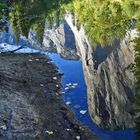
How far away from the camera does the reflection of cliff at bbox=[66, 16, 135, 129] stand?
2297 centimetres

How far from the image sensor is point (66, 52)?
38.3 m

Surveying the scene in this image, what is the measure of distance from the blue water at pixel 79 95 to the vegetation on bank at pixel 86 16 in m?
3.10

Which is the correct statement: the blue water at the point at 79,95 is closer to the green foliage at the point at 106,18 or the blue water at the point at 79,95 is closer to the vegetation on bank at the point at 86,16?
the green foliage at the point at 106,18

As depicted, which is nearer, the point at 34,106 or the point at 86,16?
the point at 34,106

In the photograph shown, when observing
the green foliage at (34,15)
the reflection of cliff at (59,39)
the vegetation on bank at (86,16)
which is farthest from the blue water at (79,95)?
the green foliage at (34,15)

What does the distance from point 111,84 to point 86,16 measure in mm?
14049

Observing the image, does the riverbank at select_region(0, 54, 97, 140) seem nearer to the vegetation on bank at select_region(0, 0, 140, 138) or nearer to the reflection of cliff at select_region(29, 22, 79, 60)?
the vegetation on bank at select_region(0, 0, 140, 138)

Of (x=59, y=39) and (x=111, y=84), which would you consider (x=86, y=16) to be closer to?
(x=59, y=39)

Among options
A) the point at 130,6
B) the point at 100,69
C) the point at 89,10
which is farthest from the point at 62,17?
the point at 100,69

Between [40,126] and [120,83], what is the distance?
680 cm

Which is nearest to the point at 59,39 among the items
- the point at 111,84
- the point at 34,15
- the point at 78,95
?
the point at 34,15

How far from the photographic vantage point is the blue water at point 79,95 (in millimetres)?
21078

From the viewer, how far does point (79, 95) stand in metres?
26.2

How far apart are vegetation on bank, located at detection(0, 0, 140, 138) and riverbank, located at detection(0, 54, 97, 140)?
14.3 ft
